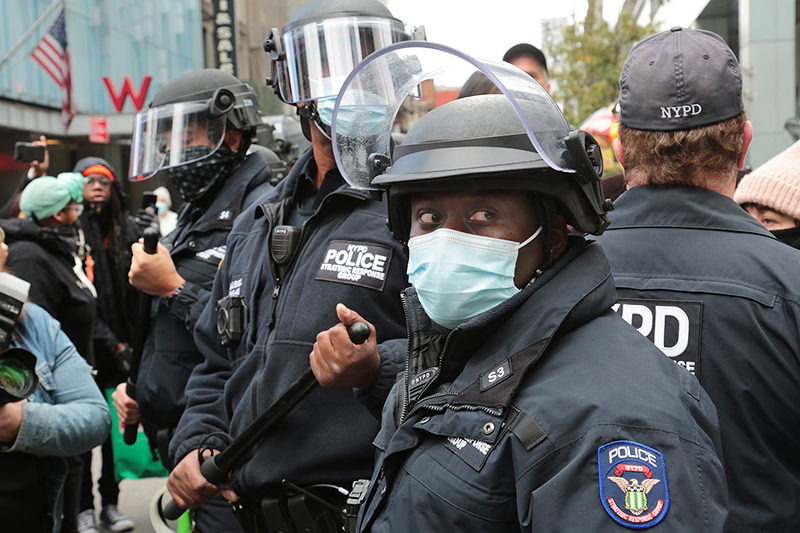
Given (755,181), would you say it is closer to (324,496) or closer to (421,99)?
(421,99)

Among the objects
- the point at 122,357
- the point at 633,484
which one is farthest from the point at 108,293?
the point at 633,484

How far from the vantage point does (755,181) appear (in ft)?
9.67

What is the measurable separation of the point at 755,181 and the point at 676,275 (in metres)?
1.18

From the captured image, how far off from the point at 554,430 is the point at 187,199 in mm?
3120

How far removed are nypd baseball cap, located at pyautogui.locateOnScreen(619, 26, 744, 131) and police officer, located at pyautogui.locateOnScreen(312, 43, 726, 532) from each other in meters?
0.52

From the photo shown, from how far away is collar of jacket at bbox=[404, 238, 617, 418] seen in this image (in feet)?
4.89

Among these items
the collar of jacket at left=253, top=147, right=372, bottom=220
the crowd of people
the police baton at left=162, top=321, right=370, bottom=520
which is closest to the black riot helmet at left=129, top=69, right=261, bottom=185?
the crowd of people

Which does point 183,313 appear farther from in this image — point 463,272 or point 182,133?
point 463,272

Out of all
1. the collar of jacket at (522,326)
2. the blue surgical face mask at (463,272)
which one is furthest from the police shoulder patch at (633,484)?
the blue surgical face mask at (463,272)

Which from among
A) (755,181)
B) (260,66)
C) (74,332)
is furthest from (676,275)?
(260,66)

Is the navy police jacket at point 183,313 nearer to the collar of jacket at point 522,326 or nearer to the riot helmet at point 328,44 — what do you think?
the riot helmet at point 328,44

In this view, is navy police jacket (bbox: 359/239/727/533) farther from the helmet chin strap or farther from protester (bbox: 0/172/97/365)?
protester (bbox: 0/172/97/365)

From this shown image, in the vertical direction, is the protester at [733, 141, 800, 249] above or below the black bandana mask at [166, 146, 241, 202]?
below

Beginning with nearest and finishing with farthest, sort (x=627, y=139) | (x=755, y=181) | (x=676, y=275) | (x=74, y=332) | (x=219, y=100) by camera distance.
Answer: (x=676, y=275) → (x=627, y=139) → (x=755, y=181) → (x=219, y=100) → (x=74, y=332)
